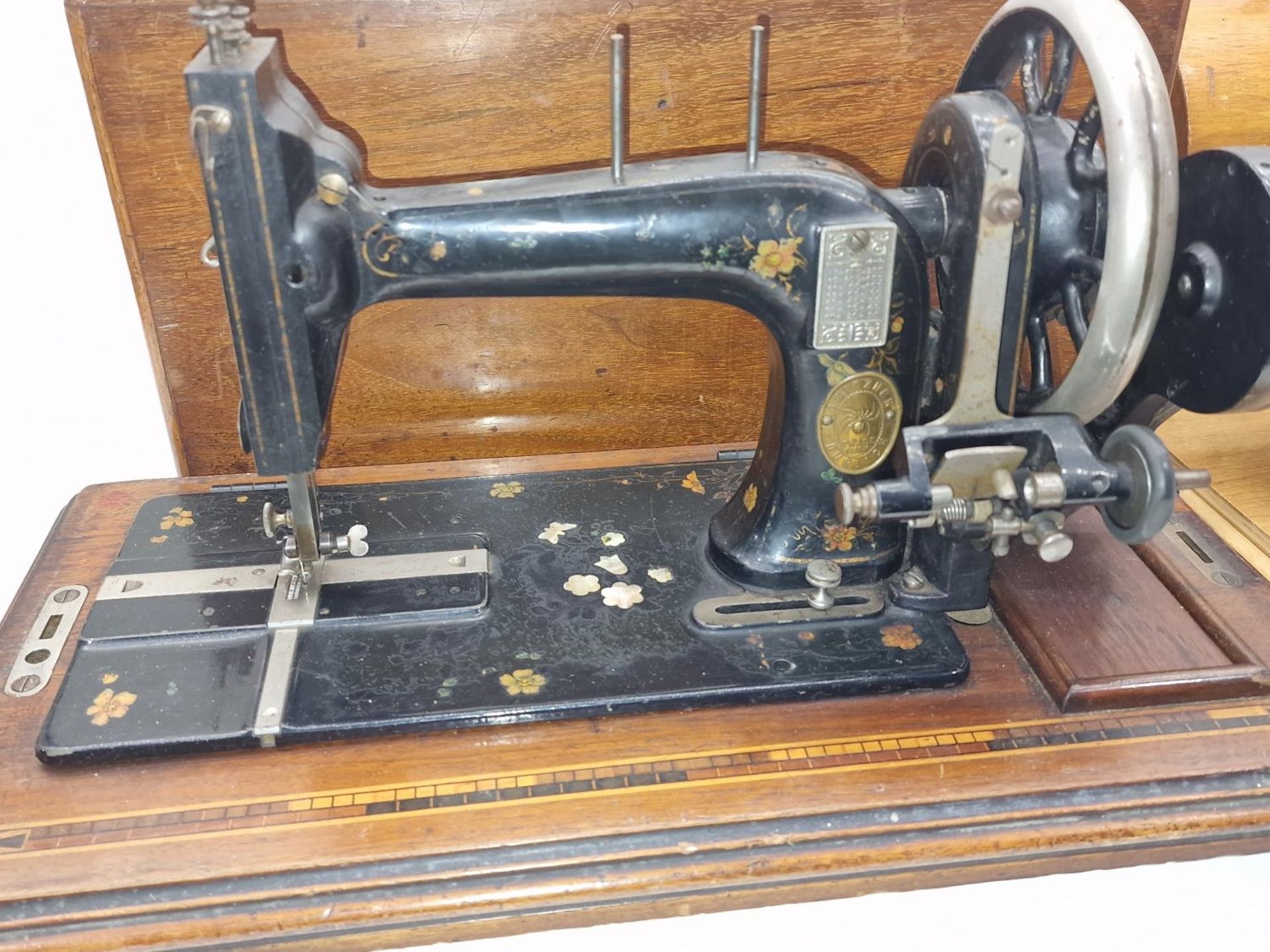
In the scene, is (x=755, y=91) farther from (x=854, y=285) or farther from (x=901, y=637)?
(x=901, y=637)

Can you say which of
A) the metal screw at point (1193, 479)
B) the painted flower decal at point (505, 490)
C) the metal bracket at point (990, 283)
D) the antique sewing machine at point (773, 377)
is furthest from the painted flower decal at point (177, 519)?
the metal screw at point (1193, 479)

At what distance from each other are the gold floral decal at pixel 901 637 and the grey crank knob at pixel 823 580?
8 centimetres

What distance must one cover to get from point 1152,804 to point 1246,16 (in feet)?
4.34

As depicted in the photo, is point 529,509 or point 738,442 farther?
point 738,442

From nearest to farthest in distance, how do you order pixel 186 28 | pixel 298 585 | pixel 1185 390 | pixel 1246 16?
1. pixel 1185 390
2. pixel 298 585
3. pixel 186 28
4. pixel 1246 16

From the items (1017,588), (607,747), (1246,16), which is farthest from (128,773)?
(1246,16)

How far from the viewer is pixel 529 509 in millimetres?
1658

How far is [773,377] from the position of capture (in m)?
1.46

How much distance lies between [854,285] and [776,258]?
9cm

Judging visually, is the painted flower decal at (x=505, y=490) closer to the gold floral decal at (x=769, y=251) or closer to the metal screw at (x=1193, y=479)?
the gold floral decal at (x=769, y=251)

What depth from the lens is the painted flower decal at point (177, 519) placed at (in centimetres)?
163

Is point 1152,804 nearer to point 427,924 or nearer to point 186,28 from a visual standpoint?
point 427,924

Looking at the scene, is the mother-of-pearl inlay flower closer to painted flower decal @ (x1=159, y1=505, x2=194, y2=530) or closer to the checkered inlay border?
the checkered inlay border

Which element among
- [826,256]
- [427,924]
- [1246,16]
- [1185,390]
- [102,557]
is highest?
[1246,16]
